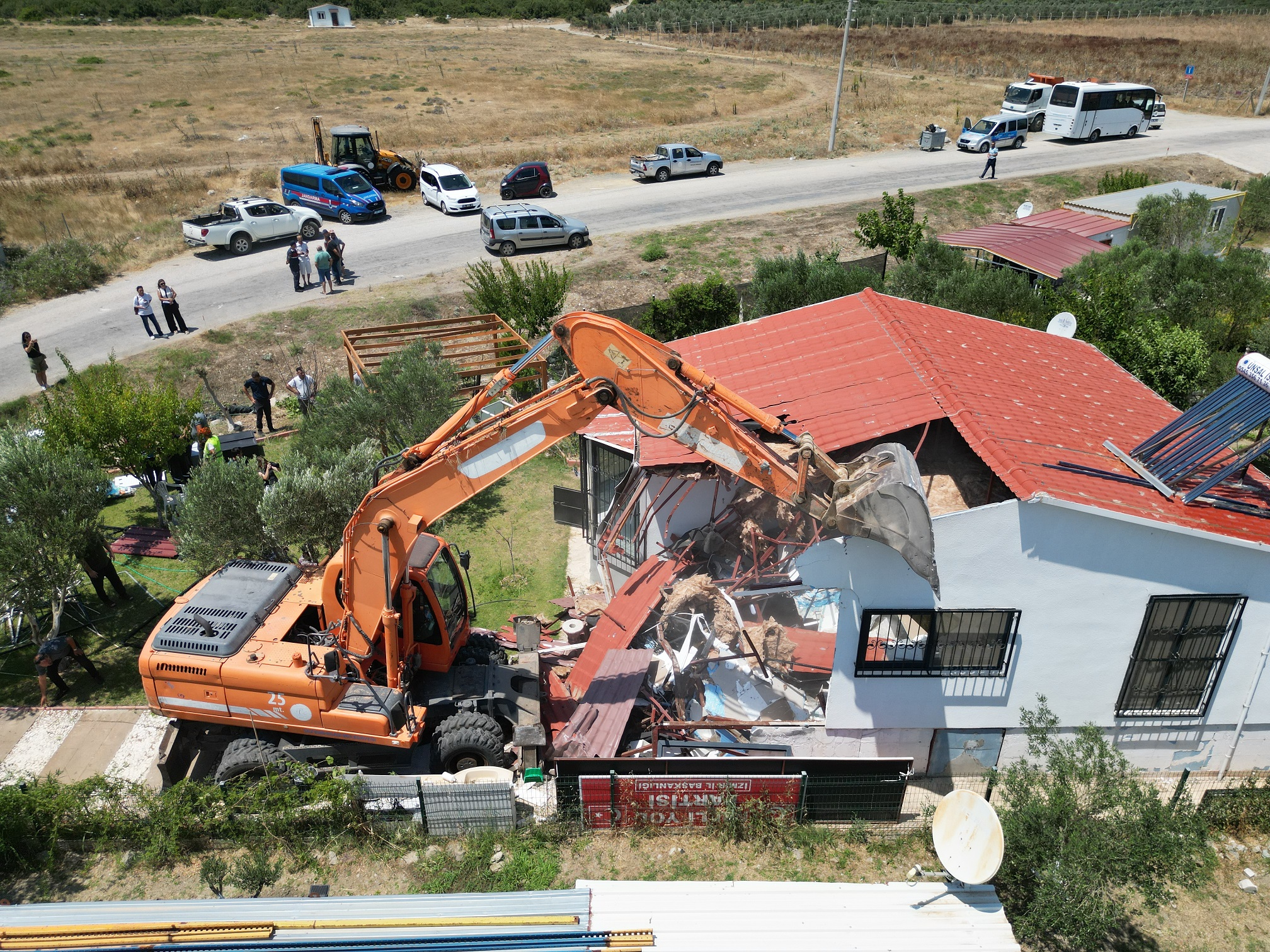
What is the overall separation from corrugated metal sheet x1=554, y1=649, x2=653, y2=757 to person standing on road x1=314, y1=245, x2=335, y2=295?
19936mm

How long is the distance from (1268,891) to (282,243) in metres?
33.6

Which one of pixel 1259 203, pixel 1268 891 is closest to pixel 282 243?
pixel 1268 891

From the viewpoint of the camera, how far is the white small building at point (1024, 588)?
1015 cm

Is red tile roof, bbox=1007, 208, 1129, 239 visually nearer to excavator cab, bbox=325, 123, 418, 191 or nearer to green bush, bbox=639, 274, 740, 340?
green bush, bbox=639, 274, 740, 340

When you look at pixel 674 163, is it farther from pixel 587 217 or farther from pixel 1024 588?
pixel 1024 588

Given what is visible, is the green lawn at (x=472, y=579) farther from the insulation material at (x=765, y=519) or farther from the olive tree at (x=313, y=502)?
the insulation material at (x=765, y=519)

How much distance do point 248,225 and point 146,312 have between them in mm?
7245

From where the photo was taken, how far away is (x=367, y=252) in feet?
102

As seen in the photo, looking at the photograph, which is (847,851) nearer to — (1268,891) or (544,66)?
(1268,891)

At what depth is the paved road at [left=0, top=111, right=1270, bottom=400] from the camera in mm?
26562

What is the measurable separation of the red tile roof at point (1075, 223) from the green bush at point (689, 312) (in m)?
11.4

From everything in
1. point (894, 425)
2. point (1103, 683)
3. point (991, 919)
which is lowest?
point (991, 919)

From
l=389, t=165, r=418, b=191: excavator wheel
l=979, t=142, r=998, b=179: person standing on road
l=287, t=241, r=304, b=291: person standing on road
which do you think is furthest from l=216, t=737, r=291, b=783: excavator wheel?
l=979, t=142, r=998, b=179: person standing on road

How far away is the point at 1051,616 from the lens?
1049 centimetres
